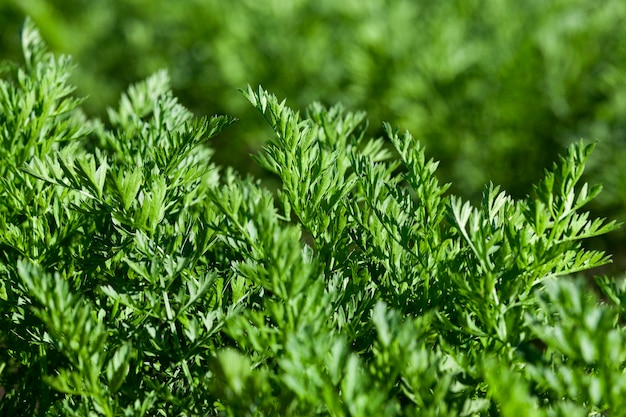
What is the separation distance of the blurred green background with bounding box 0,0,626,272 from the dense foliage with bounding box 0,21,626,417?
2.26m

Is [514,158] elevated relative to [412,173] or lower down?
elevated

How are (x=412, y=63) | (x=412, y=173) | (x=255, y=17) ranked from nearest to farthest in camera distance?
1. (x=412, y=173)
2. (x=412, y=63)
3. (x=255, y=17)

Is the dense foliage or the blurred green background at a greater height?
the blurred green background

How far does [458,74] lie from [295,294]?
2.87m

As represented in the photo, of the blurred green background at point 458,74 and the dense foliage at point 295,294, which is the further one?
the blurred green background at point 458,74

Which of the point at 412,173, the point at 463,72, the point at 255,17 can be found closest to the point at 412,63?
the point at 463,72

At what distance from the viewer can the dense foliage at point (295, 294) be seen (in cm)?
96

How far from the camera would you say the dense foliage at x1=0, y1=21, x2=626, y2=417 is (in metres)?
0.96

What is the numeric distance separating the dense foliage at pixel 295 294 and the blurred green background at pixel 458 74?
2.26 metres

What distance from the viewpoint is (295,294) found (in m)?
1.01

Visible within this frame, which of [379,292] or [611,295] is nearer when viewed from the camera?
[611,295]

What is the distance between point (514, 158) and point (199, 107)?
212cm

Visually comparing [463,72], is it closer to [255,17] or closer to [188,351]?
[255,17]

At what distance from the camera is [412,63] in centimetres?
358
